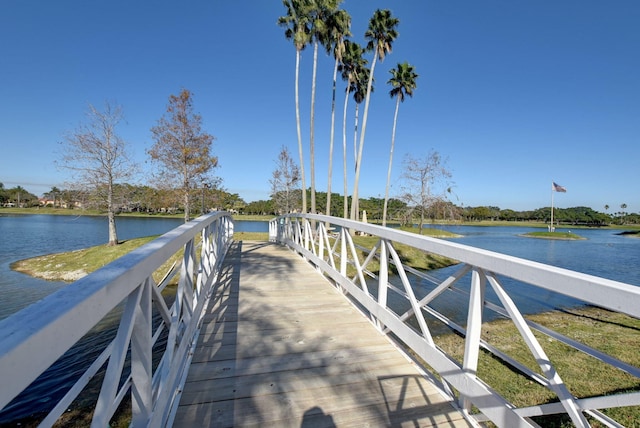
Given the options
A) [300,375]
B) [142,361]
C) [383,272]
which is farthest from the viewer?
[383,272]

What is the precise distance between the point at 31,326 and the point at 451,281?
2.23 metres

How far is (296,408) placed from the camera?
2.12 metres

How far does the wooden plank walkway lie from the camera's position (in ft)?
6.72

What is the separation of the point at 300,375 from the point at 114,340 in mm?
1679

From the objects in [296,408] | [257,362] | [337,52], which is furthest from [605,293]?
[337,52]

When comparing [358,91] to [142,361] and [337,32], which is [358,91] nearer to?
[337,32]

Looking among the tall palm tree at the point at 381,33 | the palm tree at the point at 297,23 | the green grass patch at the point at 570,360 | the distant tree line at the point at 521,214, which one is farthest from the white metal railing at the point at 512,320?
the distant tree line at the point at 521,214

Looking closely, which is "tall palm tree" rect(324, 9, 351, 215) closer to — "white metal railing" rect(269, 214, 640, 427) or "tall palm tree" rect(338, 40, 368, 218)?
"tall palm tree" rect(338, 40, 368, 218)

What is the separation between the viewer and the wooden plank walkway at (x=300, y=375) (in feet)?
6.72

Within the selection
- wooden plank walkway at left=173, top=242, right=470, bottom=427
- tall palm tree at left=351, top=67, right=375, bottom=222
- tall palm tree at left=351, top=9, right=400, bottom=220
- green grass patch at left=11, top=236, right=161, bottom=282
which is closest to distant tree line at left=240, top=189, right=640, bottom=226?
tall palm tree at left=351, top=67, right=375, bottom=222

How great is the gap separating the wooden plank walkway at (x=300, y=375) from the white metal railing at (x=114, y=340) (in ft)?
0.98

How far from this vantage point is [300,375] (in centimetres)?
252

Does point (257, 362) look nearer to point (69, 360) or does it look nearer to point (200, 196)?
point (69, 360)

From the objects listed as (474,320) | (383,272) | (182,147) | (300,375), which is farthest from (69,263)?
(474,320)
